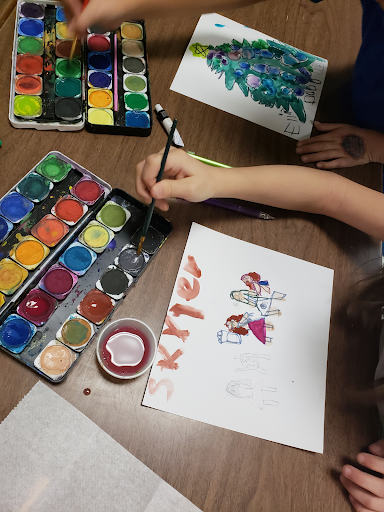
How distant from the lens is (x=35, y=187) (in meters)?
0.86

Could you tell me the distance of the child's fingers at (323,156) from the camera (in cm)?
107

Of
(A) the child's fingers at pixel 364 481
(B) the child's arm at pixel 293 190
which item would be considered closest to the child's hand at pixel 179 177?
(B) the child's arm at pixel 293 190

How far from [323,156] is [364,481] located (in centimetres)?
76

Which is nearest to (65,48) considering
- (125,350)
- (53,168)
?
(53,168)

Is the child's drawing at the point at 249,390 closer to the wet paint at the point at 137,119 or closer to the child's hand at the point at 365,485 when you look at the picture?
the child's hand at the point at 365,485

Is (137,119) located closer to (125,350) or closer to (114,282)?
(114,282)

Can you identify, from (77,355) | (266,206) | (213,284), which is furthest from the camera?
(266,206)

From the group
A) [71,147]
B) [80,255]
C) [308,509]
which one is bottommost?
[308,509]

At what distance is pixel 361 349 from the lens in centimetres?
92

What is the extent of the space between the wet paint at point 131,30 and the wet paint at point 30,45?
21cm

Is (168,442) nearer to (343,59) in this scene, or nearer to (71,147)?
(71,147)

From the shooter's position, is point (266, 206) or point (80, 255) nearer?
point (80, 255)

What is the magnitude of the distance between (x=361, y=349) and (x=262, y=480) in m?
0.36

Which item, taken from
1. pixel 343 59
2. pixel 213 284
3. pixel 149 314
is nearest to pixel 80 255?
pixel 149 314
